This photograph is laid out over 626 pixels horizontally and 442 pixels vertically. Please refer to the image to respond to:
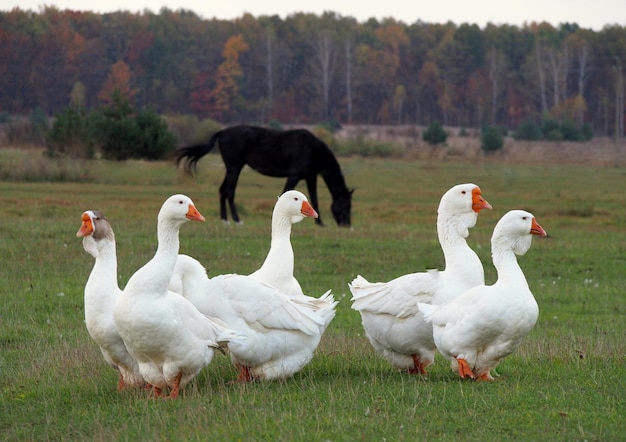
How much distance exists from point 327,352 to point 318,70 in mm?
75673

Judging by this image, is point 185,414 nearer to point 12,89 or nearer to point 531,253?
point 531,253

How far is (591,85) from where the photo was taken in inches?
3526

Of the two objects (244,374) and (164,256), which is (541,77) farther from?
(164,256)

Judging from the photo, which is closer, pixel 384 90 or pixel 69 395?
pixel 69 395

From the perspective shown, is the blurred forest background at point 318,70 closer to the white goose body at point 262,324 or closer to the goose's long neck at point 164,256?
the white goose body at point 262,324

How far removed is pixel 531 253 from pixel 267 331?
35.8 feet

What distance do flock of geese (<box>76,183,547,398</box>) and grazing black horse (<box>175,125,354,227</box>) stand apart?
15.5 metres

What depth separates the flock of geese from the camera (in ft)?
25.5

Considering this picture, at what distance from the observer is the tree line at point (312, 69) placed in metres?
68.9

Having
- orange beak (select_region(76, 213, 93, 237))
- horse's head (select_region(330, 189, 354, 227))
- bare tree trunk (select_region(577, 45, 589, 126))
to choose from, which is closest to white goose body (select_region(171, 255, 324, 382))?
orange beak (select_region(76, 213, 93, 237))

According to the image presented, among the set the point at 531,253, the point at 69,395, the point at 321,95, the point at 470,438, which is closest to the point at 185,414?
the point at 69,395

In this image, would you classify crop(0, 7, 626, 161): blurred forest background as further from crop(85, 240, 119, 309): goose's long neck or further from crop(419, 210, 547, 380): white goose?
crop(419, 210, 547, 380): white goose

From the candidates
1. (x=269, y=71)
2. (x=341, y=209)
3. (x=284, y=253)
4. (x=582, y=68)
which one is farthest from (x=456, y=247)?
(x=582, y=68)

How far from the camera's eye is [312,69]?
277 ft
